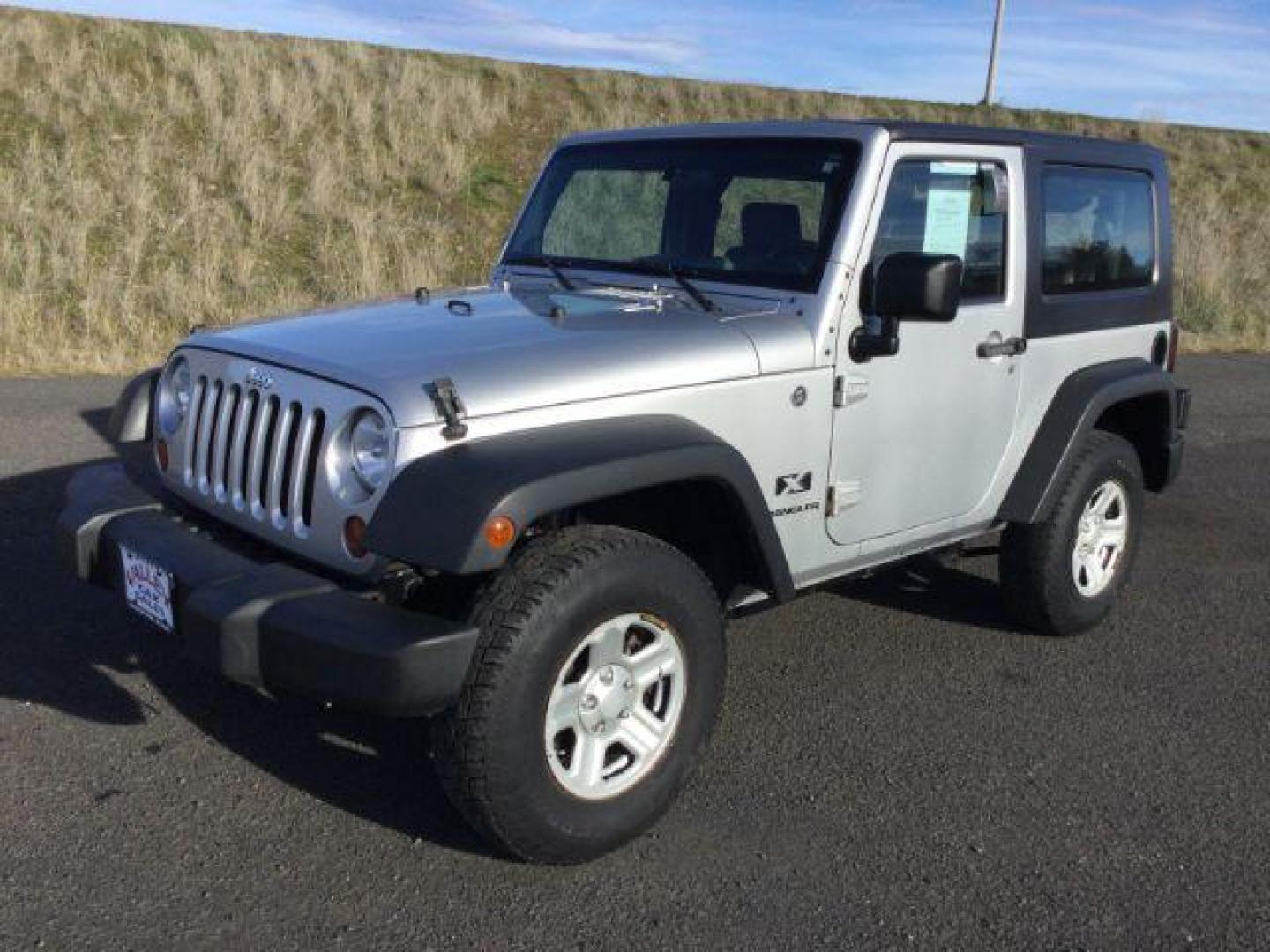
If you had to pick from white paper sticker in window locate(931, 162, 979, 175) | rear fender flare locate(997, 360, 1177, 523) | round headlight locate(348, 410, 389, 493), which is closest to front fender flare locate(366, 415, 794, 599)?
round headlight locate(348, 410, 389, 493)

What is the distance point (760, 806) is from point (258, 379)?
1805 mm

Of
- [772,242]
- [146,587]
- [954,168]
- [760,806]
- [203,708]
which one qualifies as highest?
[954,168]

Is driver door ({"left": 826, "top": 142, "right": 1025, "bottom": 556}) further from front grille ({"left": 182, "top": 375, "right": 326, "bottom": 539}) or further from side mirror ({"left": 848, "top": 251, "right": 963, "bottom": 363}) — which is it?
front grille ({"left": 182, "top": 375, "right": 326, "bottom": 539})

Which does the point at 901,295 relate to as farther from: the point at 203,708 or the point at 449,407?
the point at 203,708

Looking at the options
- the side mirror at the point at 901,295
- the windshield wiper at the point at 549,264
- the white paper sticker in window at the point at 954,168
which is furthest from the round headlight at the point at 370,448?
the white paper sticker in window at the point at 954,168

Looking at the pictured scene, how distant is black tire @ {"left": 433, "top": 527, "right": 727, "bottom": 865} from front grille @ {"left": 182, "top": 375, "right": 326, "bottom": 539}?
→ 2.02 feet

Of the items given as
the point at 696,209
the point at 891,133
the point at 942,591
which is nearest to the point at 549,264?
the point at 696,209

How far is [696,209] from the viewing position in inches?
168

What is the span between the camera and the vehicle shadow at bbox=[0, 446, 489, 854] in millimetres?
3527

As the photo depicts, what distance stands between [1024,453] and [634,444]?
2.04 metres

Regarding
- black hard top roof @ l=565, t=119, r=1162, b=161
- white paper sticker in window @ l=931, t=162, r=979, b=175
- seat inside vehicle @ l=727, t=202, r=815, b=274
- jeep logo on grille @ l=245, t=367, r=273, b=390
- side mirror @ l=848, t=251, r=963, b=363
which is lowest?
jeep logo on grille @ l=245, t=367, r=273, b=390

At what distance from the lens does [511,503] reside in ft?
9.25

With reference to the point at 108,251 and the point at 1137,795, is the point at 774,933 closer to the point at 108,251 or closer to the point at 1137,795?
the point at 1137,795

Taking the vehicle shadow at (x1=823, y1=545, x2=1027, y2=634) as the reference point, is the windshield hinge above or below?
above
